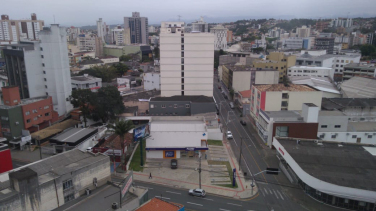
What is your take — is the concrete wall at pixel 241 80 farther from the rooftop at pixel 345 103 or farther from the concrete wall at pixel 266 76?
the rooftop at pixel 345 103

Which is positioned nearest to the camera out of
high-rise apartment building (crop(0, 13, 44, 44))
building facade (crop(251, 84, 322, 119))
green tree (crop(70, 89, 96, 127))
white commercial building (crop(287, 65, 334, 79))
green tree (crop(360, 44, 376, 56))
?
building facade (crop(251, 84, 322, 119))

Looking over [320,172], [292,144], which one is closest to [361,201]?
[320,172]

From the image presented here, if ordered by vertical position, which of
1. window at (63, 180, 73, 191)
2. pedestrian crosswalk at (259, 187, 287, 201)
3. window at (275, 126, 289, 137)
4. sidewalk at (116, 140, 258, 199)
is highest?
window at (63, 180, 73, 191)

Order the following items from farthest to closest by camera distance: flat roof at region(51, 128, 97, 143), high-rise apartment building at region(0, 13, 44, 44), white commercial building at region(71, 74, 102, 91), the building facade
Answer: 1. high-rise apartment building at region(0, 13, 44, 44)
2. white commercial building at region(71, 74, 102, 91)
3. the building facade
4. flat roof at region(51, 128, 97, 143)

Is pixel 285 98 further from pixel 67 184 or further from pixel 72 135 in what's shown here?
pixel 67 184

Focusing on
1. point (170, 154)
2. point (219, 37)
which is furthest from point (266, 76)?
point (219, 37)

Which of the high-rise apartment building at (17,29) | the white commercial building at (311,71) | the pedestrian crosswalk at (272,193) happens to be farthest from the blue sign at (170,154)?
the high-rise apartment building at (17,29)

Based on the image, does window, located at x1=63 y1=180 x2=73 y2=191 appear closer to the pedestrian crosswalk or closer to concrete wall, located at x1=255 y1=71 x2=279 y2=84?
the pedestrian crosswalk

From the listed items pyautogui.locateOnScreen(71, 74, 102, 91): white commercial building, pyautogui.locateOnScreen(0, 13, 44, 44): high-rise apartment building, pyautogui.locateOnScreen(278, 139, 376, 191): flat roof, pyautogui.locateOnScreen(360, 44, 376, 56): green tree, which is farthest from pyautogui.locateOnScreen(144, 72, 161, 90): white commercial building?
pyautogui.locateOnScreen(0, 13, 44, 44): high-rise apartment building
